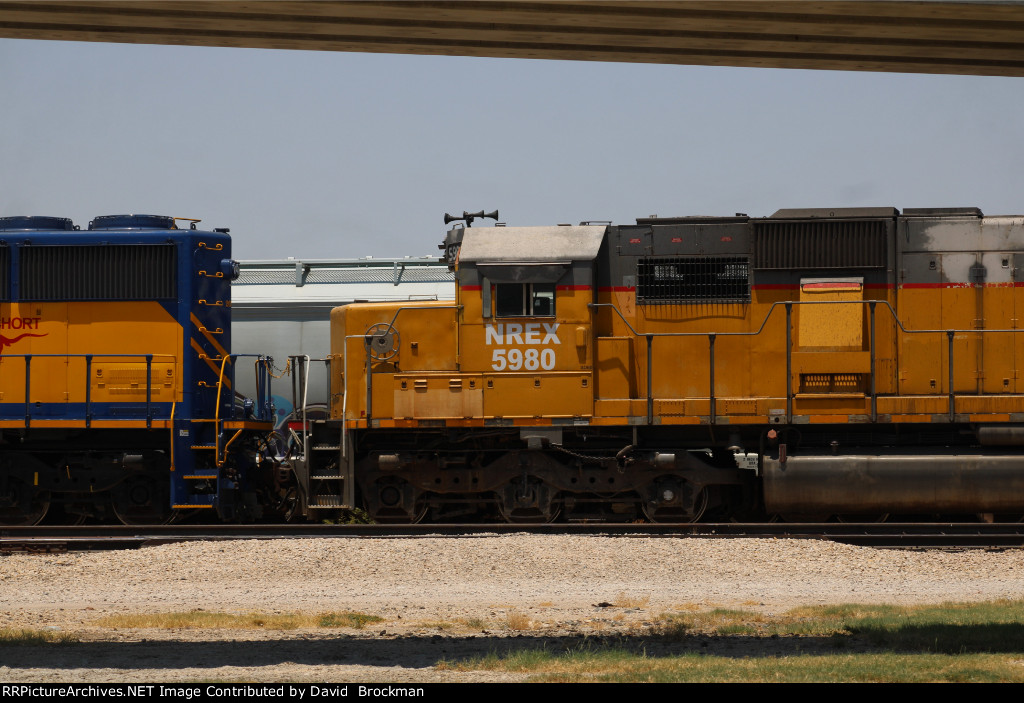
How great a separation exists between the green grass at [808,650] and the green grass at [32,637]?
2.77 meters

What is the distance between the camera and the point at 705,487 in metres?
13.3

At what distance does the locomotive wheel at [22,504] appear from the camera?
13438mm

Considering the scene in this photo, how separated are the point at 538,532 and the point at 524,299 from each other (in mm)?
2777

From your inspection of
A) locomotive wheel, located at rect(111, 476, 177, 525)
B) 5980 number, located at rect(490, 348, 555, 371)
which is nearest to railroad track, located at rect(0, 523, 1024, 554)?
locomotive wheel, located at rect(111, 476, 177, 525)

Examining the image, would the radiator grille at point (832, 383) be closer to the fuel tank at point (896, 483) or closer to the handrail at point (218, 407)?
the fuel tank at point (896, 483)

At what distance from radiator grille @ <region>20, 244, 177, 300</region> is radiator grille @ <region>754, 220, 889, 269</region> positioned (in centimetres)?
737

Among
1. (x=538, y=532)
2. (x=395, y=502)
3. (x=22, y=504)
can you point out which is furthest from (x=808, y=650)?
(x=22, y=504)

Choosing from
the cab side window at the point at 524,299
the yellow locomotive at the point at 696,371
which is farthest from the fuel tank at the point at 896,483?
the cab side window at the point at 524,299

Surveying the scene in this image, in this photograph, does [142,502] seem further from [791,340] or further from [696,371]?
[791,340]

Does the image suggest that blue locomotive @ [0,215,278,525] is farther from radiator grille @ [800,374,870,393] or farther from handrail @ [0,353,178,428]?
radiator grille @ [800,374,870,393]

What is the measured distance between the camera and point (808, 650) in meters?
6.94

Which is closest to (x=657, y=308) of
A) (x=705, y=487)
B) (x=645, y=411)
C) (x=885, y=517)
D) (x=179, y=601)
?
(x=645, y=411)

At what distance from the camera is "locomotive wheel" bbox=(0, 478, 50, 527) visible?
1344 cm

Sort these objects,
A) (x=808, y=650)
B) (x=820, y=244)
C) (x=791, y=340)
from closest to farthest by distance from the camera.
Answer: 1. (x=808, y=650)
2. (x=791, y=340)
3. (x=820, y=244)
